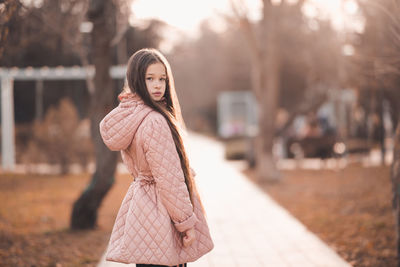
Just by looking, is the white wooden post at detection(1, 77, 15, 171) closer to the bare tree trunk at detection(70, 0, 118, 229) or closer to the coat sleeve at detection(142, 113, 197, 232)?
the bare tree trunk at detection(70, 0, 118, 229)

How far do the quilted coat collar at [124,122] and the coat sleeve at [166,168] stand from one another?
3.0 inches

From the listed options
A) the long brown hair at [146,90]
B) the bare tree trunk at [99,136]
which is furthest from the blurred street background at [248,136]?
the long brown hair at [146,90]

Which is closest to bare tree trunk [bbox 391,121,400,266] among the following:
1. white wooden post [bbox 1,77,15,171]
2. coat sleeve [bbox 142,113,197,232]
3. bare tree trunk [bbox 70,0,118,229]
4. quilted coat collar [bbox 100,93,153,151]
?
coat sleeve [bbox 142,113,197,232]

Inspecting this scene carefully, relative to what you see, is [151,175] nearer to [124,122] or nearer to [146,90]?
[124,122]

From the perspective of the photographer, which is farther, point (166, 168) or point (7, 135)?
→ point (7, 135)

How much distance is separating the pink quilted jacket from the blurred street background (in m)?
2.48

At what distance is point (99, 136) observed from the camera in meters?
6.68

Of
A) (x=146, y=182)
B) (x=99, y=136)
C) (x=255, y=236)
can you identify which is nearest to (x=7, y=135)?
(x=99, y=136)

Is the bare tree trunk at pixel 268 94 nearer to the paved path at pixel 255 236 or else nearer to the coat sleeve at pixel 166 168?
the paved path at pixel 255 236

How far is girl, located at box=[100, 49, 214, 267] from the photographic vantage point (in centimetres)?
261

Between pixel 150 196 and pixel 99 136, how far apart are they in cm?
413

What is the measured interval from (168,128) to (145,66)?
1.28 feet

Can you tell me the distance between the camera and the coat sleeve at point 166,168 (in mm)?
2596

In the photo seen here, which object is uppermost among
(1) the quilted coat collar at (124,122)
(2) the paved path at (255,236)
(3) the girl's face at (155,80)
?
(3) the girl's face at (155,80)
